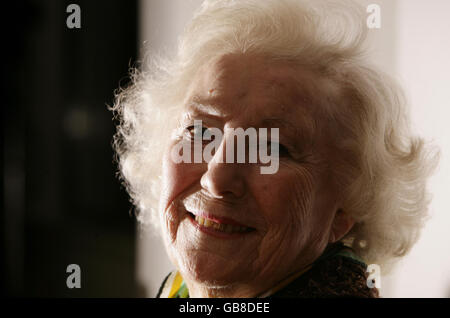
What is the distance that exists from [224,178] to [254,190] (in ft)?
0.22

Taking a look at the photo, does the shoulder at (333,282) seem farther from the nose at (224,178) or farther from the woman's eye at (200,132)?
the woman's eye at (200,132)

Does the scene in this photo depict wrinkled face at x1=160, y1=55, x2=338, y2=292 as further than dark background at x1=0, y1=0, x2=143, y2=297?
No

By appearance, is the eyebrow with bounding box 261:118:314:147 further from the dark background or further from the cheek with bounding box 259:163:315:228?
the dark background

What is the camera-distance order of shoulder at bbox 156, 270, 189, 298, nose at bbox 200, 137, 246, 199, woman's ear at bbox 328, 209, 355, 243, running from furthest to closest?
shoulder at bbox 156, 270, 189, 298 < woman's ear at bbox 328, 209, 355, 243 < nose at bbox 200, 137, 246, 199

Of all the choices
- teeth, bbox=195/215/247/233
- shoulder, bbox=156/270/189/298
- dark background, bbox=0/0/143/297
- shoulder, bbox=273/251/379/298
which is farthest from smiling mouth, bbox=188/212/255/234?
dark background, bbox=0/0/143/297

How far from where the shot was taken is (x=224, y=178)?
0.84m

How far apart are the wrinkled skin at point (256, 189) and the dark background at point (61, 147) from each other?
715 millimetres

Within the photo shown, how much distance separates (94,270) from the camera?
6.03 feet

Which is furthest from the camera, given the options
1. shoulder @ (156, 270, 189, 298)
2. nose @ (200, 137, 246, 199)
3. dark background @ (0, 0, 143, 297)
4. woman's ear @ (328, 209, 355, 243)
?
dark background @ (0, 0, 143, 297)

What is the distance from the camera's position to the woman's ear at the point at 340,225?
3.15ft

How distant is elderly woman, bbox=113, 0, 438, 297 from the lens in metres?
0.85

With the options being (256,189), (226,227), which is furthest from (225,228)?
(256,189)

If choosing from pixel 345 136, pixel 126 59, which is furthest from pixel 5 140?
pixel 345 136
